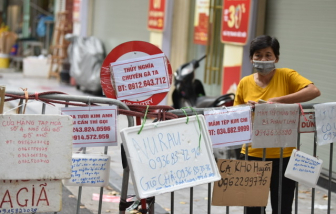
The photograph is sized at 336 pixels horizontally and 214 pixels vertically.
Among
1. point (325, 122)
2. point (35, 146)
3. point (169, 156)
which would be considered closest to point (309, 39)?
point (325, 122)

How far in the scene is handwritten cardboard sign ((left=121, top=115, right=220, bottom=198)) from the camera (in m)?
3.52

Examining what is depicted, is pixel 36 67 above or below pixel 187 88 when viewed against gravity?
below

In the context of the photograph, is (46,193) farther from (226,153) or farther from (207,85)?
(207,85)

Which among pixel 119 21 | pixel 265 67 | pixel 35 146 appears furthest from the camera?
pixel 119 21

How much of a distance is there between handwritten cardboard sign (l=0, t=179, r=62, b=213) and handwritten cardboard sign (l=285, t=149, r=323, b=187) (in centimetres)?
166

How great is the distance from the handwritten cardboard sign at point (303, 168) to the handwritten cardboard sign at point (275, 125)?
0.11 metres

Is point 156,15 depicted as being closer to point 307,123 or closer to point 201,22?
point 201,22

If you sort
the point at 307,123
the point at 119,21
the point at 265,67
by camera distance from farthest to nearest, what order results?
1. the point at 119,21
2. the point at 265,67
3. the point at 307,123

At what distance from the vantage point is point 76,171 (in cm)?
381

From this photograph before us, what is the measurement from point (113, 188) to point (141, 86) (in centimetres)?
316

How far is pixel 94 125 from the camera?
3789 mm

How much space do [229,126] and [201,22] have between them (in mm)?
7405

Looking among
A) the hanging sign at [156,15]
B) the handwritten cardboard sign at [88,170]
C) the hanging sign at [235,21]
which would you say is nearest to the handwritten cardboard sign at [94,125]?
the handwritten cardboard sign at [88,170]

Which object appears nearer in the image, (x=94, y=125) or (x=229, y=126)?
(x=94, y=125)
